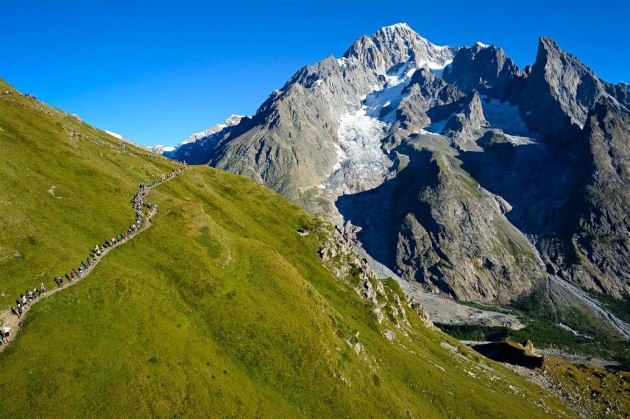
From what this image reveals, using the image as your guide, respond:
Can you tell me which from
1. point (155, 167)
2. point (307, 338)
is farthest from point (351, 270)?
point (155, 167)

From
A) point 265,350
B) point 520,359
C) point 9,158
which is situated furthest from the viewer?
point 520,359

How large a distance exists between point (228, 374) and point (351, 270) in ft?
240

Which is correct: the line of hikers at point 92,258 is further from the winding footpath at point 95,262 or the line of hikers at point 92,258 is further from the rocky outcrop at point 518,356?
the rocky outcrop at point 518,356

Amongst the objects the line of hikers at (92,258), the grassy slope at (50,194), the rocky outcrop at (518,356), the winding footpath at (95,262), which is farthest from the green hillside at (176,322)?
the rocky outcrop at (518,356)

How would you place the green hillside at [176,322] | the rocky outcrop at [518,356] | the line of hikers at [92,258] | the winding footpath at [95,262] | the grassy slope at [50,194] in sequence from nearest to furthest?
the green hillside at [176,322]
the winding footpath at [95,262]
the line of hikers at [92,258]
the grassy slope at [50,194]
the rocky outcrop at [518,356]

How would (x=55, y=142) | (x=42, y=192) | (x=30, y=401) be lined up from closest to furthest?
(x=30, y=401) < (x=42, y=192) < (x=55, y=142)

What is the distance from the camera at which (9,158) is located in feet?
286

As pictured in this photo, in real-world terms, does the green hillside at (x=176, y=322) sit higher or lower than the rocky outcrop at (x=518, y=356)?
higher

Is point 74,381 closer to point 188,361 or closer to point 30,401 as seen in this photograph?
point 30,401

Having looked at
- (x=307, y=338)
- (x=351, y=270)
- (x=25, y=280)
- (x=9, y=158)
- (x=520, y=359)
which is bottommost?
(x=520, y=359)

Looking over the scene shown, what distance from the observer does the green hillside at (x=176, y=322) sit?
51.7m

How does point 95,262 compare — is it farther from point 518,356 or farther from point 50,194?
point 518,356

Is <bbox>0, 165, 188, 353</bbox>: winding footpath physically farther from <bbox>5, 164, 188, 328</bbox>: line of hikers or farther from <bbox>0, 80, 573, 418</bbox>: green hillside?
<bbox>0, 80, 573, 418</bbox>: green hillside

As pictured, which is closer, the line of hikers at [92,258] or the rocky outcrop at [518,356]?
the line of hikers at [92,258]
